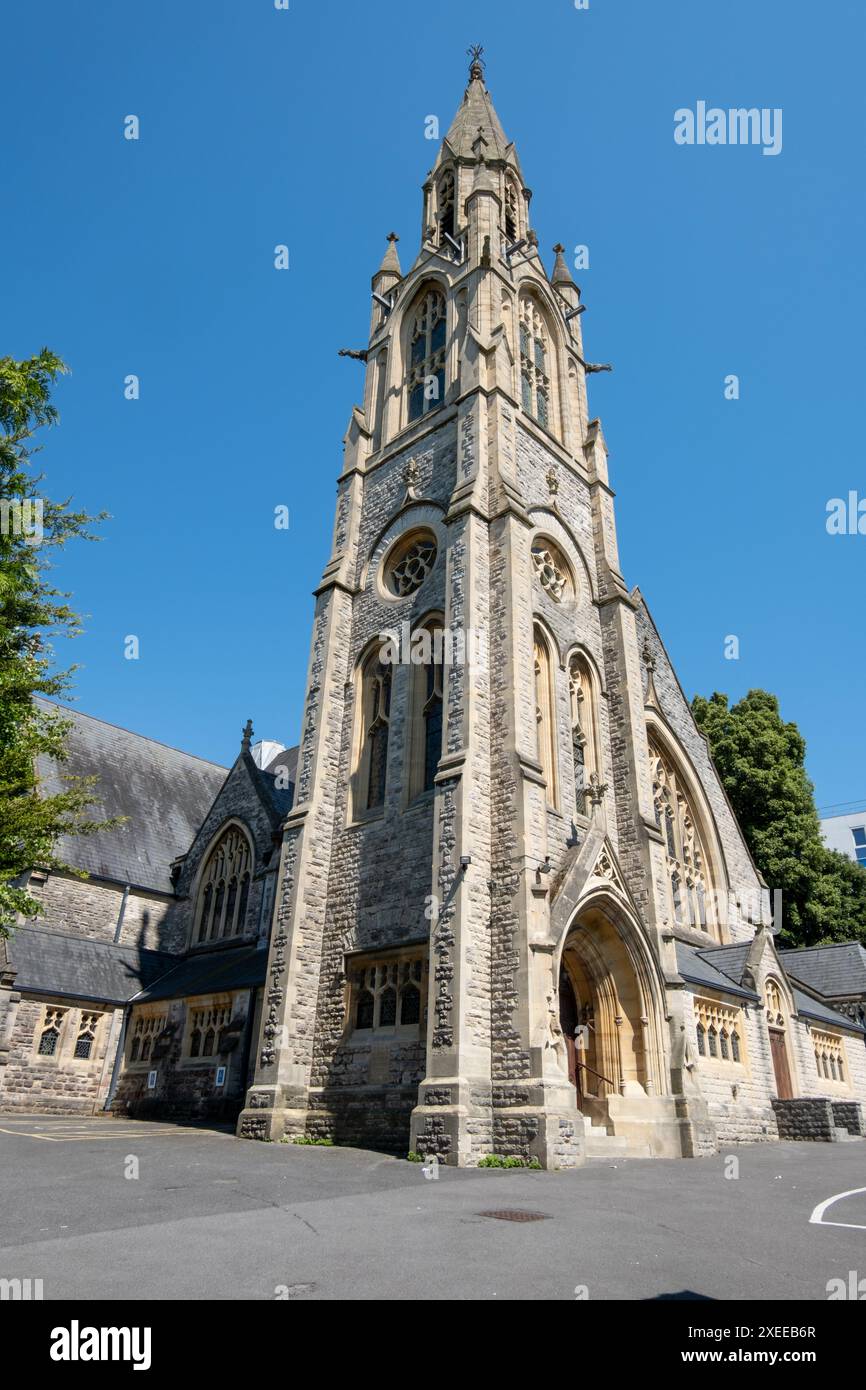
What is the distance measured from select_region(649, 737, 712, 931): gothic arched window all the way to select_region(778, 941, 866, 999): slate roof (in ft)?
16.4

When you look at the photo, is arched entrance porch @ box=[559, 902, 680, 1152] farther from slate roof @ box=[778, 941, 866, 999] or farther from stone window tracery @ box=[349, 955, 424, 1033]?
slate roof @ box=[778, 941, 866, 999]

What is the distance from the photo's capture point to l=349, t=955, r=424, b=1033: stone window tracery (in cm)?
1553

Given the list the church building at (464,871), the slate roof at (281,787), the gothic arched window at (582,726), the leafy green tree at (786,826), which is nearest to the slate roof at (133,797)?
the church building at (464,871)

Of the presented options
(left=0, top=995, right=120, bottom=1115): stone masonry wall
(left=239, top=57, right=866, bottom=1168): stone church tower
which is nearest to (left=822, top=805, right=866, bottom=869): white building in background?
(left=239, top=57, right=866, bottom=1168): stone church tower

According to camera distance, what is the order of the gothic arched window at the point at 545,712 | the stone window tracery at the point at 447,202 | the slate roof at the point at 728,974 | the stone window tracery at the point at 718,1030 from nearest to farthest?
the gothic arched window at the point at 545,712, the stone window tracery at the point at 718,1030, the slate roof at the point at 728,974, the stone window tracery at the point at 447,202

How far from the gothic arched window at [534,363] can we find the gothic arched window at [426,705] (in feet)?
26.7

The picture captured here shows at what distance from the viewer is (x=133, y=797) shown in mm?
30578

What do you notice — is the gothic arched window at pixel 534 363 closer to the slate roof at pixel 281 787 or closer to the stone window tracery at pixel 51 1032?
the slate roof at pixel 281 787

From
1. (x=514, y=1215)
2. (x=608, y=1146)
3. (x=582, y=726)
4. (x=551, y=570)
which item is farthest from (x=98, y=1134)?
(x=551, y=570)

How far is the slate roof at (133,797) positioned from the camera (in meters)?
27.6

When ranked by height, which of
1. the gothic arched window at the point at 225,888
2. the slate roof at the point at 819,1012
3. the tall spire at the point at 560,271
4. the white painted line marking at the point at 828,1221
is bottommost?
the white painted line marking at the point at 828,1221

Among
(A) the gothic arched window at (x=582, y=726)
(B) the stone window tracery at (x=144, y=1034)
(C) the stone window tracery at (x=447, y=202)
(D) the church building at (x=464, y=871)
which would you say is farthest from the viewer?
(C) the stone window tracery at (x=447, y=202)

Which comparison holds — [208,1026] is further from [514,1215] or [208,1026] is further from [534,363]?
[534,363]

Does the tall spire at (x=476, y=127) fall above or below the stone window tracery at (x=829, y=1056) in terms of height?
above
